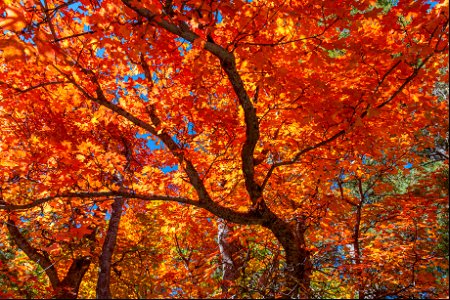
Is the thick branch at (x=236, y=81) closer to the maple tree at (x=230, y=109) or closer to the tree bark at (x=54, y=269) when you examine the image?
the maple tree at (x=230, y=109)

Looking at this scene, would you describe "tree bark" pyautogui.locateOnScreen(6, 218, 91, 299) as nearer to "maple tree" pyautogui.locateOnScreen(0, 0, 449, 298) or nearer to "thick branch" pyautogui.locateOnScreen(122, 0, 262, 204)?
"maple tree" pyautogui.locateOnScreen(0, 0, 449, 298)

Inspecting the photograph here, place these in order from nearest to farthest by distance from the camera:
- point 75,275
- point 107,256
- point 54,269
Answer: point 107,256, point 54,269, point 75,275

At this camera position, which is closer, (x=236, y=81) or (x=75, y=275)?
(x=236, y=81)

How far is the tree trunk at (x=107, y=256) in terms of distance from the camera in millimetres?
7672

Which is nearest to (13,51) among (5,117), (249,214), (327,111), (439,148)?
(249,214)

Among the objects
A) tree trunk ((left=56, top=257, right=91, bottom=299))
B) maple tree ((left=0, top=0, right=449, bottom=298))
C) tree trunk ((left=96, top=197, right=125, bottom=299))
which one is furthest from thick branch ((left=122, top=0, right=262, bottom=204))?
tree trunk ((left=56, top=257, right=91, bottom=299))

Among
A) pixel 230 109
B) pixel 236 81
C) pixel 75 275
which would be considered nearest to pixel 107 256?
pixel 75 275

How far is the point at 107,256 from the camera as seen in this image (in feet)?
26.7

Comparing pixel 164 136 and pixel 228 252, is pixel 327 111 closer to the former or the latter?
pixel 164 136

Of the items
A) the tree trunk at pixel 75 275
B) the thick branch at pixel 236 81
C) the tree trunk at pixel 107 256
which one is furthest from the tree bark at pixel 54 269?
the thick branch at pixel 236 81

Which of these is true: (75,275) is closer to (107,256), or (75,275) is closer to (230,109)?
(107,256)

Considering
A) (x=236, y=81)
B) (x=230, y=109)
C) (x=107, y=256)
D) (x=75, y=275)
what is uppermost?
(x=230, y=109)

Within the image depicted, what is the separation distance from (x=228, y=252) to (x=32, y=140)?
640 centimetres

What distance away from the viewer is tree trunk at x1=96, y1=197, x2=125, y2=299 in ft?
25.2
